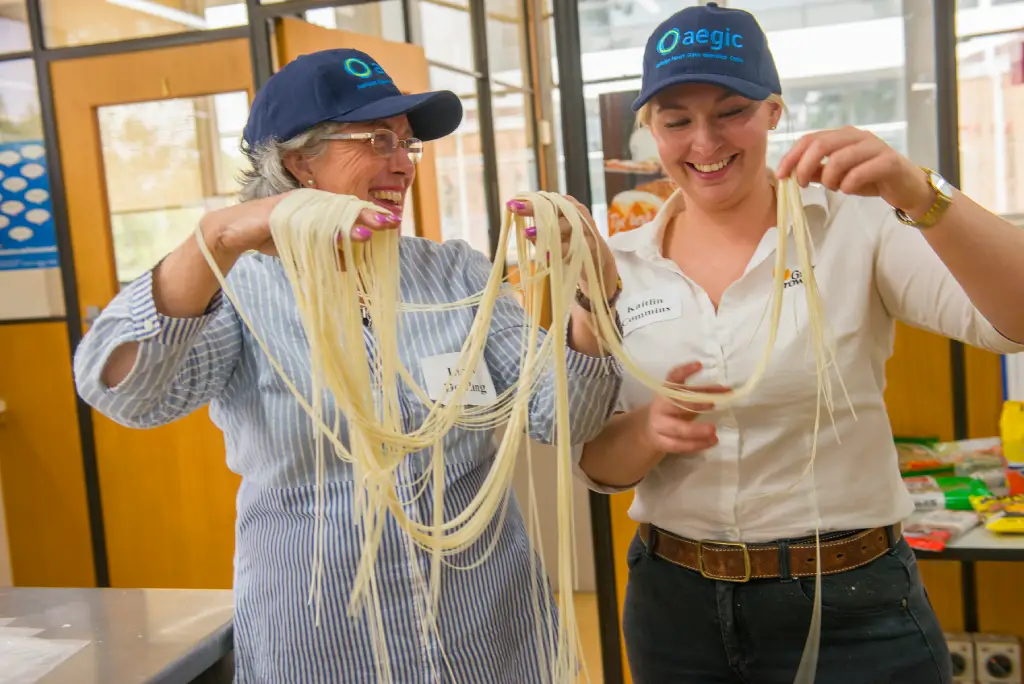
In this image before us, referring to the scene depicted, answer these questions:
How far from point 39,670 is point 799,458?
1231mm

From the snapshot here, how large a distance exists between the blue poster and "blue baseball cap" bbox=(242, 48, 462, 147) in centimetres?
320

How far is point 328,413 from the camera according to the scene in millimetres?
1323

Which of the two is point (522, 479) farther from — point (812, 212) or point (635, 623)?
point (812, 212)

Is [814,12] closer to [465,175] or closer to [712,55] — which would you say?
[465,175]

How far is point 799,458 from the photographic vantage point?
148cm

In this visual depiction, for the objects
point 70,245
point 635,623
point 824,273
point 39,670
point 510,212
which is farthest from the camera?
point 70,245

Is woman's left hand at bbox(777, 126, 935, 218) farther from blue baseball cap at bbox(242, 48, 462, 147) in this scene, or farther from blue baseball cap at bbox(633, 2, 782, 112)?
blue baseball cap at bbox(242, 48, 462, 147)

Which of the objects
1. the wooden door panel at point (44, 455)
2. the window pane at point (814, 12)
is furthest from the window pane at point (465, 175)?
the wooden door panel at point (44, 455)

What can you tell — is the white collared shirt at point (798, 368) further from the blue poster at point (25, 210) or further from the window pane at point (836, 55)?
the blue poster at point (25, 210)

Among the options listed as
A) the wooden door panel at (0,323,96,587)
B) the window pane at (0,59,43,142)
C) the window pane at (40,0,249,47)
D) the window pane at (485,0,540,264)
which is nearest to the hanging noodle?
the window pane at (40,0,249,47)

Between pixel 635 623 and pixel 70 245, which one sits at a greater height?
pixel 70 245

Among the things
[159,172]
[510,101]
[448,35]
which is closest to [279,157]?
[159,172]

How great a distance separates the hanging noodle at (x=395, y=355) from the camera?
114cm

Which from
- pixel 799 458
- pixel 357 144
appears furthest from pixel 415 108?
pixel 799 458
